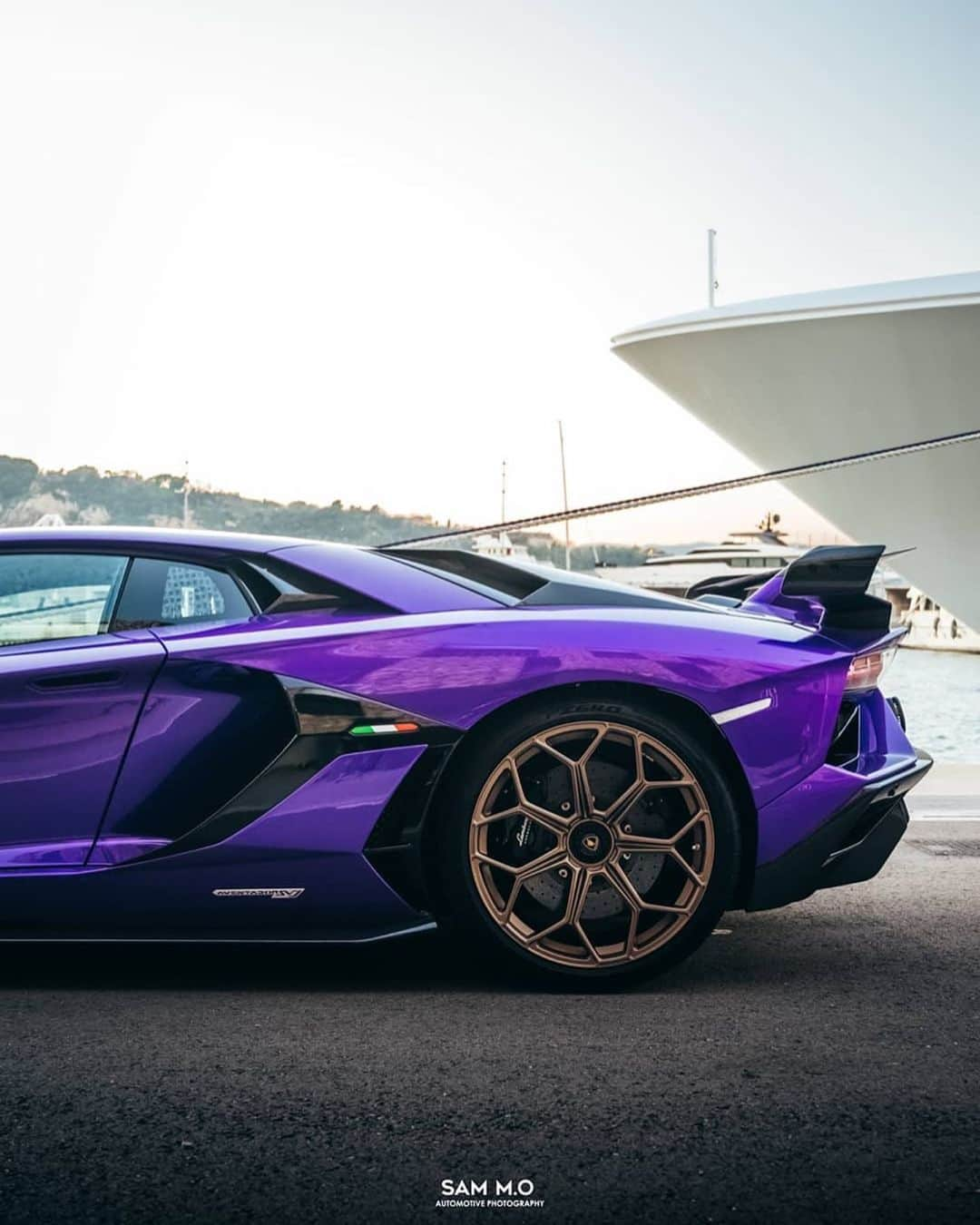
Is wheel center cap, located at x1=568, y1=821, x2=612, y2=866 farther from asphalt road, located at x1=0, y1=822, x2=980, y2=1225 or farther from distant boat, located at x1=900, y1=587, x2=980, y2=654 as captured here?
distant boat, located at x1=900, y1=587, x2=980, y2=654

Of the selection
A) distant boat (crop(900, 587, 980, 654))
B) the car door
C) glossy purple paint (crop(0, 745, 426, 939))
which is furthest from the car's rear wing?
distant boat (crop(900, 587, 980, 654))

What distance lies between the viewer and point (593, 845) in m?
3.23

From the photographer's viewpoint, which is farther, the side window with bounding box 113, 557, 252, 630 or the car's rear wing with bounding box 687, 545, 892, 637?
the car's rear wing with bounding box 687, 545, 892, 637

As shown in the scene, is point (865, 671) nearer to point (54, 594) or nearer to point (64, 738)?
point (64, 738)

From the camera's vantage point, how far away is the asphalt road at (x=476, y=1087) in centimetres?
213

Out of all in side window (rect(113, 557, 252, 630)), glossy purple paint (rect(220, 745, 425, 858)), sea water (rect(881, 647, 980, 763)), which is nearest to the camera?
glossy purple paint (rect(220, 745, 425, 858))

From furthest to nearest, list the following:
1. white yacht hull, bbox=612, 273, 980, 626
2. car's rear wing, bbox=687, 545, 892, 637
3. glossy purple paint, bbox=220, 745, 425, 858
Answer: white yacht hull, bbox=612, 273, 980, 626
car's rear wing, bbox=687, 545, 892, 637
glossy purple paint, bbox=220, 745, 425, 858

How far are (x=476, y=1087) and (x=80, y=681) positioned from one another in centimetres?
127

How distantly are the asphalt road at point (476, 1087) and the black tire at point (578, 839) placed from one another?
108 millimetres

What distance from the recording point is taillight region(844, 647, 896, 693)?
3379 mm

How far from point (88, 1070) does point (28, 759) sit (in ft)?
2.42

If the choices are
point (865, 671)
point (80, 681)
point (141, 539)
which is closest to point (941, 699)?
point (865, 671)

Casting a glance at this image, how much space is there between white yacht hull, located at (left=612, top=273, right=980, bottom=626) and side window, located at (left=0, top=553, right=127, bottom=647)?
323 inches

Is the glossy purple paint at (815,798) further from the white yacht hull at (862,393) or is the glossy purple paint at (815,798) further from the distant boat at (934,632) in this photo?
the distant boat at (934,632)
